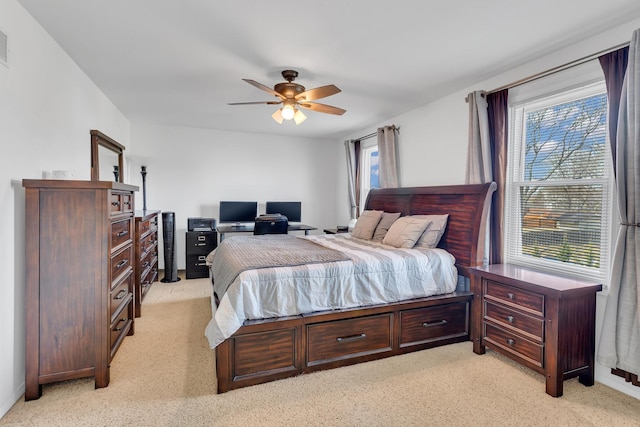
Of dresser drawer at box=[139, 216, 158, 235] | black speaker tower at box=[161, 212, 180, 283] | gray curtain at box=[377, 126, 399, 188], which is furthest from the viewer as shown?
black speaker tower at box=[161, 212, 180, 283]

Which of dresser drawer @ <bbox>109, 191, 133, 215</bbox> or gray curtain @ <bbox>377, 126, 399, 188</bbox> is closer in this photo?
dresser drawer @ <bbox>109, 191, 133, 215</bbox>

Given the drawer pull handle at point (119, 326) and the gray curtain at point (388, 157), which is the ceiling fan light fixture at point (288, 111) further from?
the drawer pull handle at point (119, 326)

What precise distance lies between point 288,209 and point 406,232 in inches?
124

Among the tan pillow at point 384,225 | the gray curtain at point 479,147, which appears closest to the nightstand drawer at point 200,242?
the tan pillow at point 384,225

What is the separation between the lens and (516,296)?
96.7 inches

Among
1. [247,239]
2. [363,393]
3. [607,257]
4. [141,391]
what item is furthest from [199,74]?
[607,257]

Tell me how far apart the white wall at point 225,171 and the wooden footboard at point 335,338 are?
13.0ft

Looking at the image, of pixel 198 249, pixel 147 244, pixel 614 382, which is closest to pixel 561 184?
pixel 614 382

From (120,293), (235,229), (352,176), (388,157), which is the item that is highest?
(388,157)

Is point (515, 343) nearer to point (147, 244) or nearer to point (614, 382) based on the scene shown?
point (614, 382)

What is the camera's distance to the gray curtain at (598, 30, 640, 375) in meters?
2.08

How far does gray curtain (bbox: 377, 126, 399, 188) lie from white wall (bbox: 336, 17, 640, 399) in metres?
0.10

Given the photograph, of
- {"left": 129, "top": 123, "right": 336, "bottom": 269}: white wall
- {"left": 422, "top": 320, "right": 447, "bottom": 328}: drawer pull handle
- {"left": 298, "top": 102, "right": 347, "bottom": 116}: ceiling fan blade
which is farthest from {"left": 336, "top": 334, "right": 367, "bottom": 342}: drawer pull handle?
{"left": 129, "top": 123, "right": 336, "bottom": 269}: white wall

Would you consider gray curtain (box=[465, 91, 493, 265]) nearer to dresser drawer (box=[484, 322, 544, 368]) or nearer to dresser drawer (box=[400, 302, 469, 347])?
dresser drawer (box=[400, 302, 469, 347])
